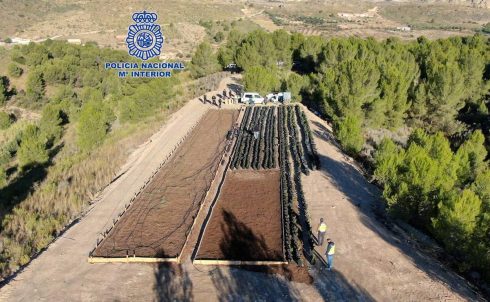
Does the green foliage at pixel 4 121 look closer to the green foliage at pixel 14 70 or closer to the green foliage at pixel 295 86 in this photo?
the green foliage at pixel 14 70

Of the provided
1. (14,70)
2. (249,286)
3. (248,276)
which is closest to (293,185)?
(248,276)

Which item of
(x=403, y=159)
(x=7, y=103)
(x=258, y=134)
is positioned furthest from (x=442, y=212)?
(x=7, y=103)

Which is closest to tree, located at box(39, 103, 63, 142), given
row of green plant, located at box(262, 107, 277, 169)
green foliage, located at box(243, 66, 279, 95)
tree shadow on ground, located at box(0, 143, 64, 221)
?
tree shadow on ground, located at box(0, 143, 64, 221)

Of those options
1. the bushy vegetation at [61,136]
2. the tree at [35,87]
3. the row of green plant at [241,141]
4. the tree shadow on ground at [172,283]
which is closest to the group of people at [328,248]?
the tree shadow on ground at [172,283]

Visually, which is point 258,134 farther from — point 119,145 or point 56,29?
point 56,29

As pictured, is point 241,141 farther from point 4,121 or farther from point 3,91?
point 3,91

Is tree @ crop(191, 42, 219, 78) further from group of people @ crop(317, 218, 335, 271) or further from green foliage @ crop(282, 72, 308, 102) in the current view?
group of people @ crop(317, 218, 335, 271)
